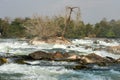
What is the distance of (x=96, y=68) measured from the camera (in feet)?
78.0

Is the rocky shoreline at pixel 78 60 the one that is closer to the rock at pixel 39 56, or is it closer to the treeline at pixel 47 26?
the rock at pixel 39 56

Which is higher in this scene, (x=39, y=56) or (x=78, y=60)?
(x=39, y=56)

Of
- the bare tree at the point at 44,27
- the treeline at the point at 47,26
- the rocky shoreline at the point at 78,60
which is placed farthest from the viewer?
the treeline at the point at 47,26

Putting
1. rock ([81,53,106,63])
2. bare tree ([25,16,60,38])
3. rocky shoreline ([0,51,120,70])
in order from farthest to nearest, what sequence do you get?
bare tree ([25,16,60,38]) → rock ([81,53,106,63]) → rocky shoreline ([0,51,120,70])

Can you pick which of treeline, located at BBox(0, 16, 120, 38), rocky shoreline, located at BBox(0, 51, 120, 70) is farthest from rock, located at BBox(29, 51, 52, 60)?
treeline, located at BBox(0, 16, 120, 38)

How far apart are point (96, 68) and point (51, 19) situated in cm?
5068

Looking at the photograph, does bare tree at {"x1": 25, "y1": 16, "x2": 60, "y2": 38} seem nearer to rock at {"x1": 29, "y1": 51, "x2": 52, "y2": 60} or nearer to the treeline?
the treeline

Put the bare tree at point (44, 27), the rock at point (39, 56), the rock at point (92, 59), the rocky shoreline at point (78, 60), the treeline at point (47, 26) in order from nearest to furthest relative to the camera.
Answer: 1. the rocky shoreline at point (78, 60)
2. the rock at point (92, 59)
3. the rock at point (39, 56)
4. the bare tree at point (44, 27)
5. the treeline at point (47, 26)

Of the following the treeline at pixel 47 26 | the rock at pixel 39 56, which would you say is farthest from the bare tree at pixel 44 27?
the rock at pixel 39 56

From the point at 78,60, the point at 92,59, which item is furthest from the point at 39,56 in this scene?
the point at 92,59

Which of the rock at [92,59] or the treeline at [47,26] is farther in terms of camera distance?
the treeline at [47,26]

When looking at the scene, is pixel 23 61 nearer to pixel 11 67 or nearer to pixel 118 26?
pixel 11 67

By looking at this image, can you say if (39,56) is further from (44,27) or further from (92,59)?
(44,27)

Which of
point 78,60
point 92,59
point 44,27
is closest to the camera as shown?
point 92,59
